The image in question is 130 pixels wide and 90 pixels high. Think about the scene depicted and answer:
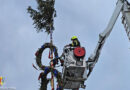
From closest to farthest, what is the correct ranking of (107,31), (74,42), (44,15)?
(107,31)
(74,42)
(44,15)

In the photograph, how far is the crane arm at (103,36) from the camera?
38.6ft

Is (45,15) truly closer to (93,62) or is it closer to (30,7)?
(30,7)

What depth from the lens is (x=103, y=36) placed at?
11867 millimetres

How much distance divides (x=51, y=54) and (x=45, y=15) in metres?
2.86

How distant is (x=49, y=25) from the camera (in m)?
17.5

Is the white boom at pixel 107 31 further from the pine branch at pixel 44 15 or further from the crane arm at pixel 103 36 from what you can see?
the pine branch at pixel 44 15

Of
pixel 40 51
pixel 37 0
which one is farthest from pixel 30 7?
pixel 40 51

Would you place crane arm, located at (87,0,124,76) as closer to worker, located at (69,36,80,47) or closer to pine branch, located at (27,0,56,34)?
worker, located at (69,36,80,47)

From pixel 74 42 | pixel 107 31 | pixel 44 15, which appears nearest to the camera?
pixel 107 31

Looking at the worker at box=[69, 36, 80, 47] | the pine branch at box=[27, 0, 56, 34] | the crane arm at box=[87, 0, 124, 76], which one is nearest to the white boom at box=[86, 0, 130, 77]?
the crane arm at box=[87, 0, 124, 76]

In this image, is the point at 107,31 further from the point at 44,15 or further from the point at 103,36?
the point at 44,15

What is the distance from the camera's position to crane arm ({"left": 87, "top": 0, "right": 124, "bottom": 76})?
38.6 feet

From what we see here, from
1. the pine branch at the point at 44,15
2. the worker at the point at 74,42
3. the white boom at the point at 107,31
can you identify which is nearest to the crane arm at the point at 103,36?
the white boom at the point at 107,31

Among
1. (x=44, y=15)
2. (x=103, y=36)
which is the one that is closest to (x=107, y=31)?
(x=103, y=36)
